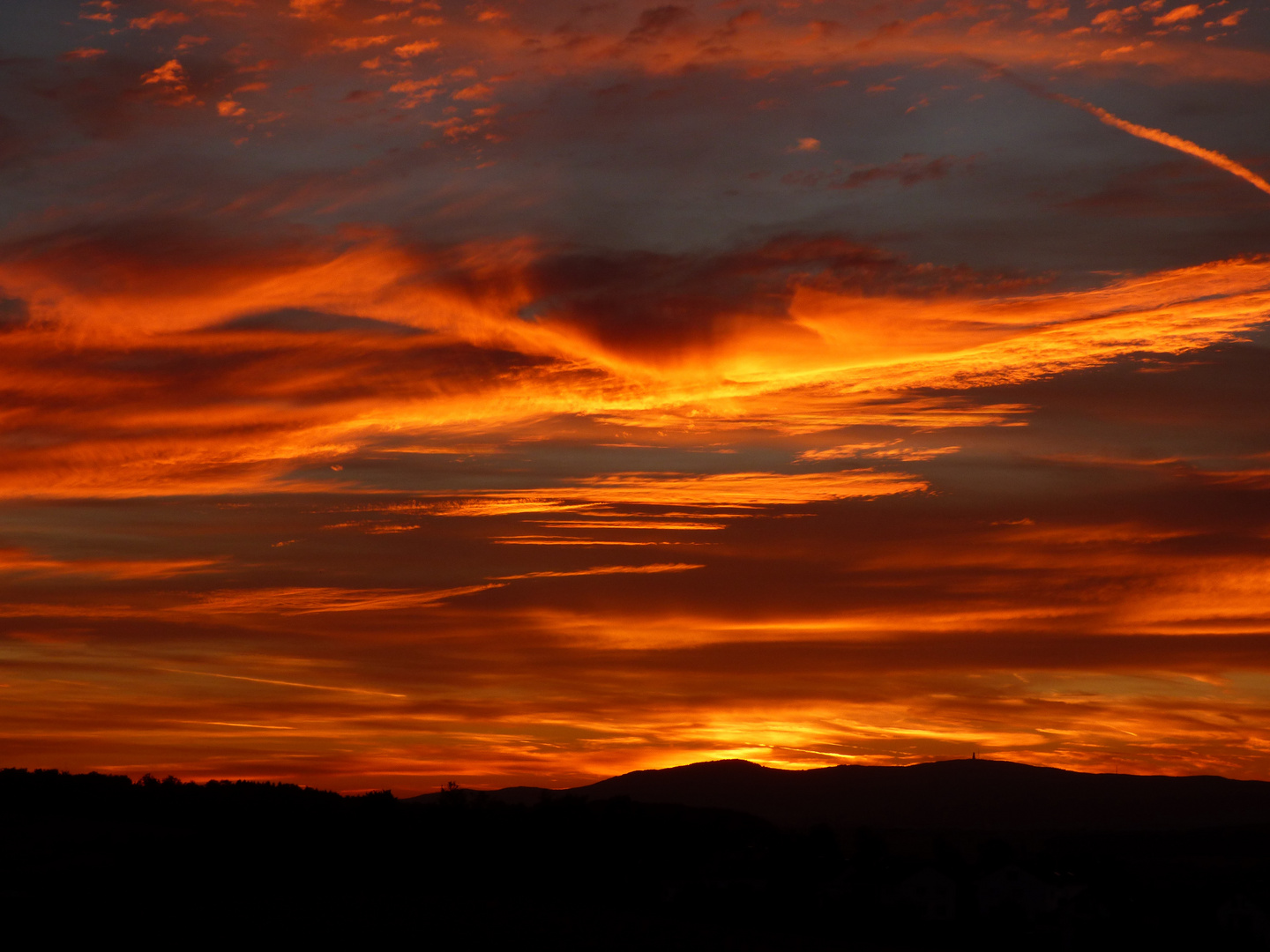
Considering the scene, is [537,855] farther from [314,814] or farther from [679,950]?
[679,950]

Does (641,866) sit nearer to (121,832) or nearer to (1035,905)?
(1035,905)

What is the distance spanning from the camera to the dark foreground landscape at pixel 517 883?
92.9 m

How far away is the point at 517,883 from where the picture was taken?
128 meters

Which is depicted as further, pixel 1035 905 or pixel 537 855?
pixel 537 855

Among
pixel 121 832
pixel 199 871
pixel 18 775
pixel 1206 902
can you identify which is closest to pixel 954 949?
pixel 1206 902

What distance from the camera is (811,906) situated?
121938 mm

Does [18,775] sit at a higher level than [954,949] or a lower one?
higher

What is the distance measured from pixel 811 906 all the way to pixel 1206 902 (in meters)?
37.5

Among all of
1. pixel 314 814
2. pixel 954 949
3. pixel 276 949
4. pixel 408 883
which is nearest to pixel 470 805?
pixel 314 814

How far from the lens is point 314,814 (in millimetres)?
145375

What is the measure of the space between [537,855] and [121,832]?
4439 centimetres

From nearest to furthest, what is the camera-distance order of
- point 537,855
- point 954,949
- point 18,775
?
point 954,949 < point 537,855 < point 18,775

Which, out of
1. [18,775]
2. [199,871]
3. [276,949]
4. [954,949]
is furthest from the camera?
[18,775]

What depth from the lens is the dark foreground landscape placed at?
92938 mm
